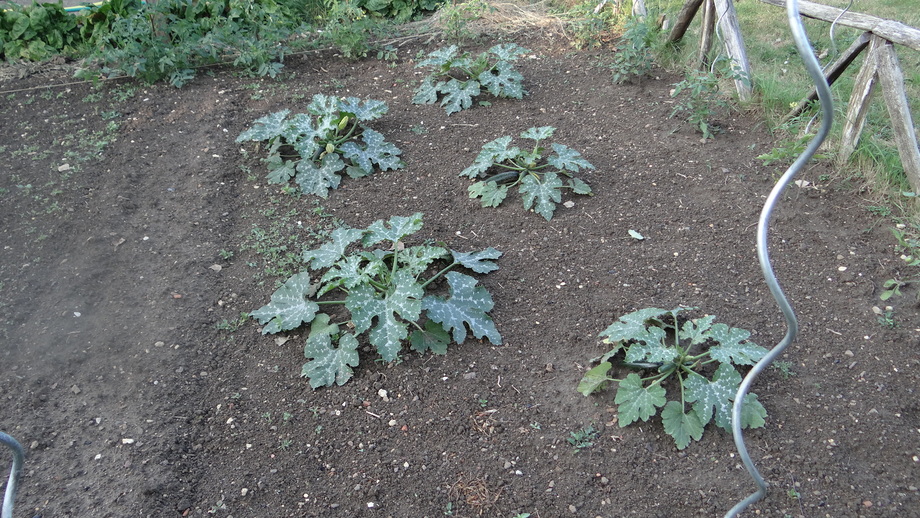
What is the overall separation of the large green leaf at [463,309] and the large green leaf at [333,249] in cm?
Answer: 56

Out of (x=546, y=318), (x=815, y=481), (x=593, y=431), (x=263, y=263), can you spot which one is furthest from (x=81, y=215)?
(x=815, y=481)

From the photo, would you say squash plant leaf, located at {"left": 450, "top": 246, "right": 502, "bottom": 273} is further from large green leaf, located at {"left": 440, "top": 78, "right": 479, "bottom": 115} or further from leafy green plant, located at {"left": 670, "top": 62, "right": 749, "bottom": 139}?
leafy green plant, located at {"left": 670, "top": 62, "right": 749, "bottom": 139}

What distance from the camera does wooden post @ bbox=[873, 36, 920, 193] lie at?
3875mm

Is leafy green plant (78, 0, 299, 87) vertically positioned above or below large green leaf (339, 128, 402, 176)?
above

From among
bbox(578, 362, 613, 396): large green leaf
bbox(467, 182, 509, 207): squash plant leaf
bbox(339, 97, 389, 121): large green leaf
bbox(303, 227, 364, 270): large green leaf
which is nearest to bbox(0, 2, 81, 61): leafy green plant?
bbox(339, 97, 389, 121): large green leaf

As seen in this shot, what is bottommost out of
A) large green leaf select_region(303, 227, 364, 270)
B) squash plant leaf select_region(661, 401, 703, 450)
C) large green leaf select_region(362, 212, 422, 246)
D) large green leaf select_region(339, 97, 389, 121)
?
squash plant leaf select_region(661, 401, 703, 450)

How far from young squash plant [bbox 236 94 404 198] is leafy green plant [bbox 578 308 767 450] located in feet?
7.04

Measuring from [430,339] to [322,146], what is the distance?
1918 millimetres

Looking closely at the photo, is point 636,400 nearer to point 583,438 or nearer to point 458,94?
point 583,438

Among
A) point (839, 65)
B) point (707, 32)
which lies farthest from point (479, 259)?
point (707, 32)

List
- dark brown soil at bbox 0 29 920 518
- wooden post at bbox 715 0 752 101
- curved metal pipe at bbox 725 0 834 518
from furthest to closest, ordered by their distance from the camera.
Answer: wooden post at bbox 715 0 752 101
dark brown soil at bbox 0 29 920 518
curved metal pipe at bbox 725 0 834 518

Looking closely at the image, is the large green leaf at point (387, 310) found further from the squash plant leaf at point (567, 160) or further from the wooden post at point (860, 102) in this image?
the wooden post at point (860, 102)

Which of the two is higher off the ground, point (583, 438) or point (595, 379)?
point (595, 379)

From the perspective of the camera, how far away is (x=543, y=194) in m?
4.01
